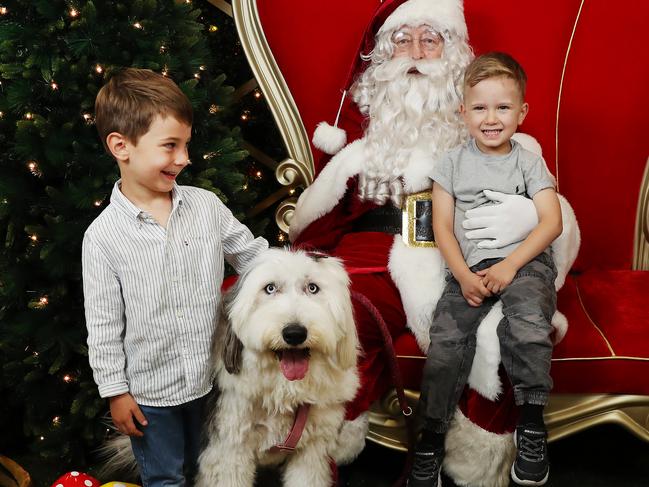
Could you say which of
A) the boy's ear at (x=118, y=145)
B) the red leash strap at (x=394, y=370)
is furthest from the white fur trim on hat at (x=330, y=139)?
the boy's ear at (x=118, y=145)

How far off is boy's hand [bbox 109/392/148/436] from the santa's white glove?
1121 mm

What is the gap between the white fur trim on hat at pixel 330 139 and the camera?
2713 millimetres

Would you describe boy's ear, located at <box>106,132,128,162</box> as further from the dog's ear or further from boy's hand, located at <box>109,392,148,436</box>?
boy's hand, located at <box>109,392,148,436</box>

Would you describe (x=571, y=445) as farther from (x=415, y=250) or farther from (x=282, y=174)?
(x=282, y=174)

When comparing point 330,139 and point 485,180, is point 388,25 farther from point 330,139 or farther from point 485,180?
point 485,180

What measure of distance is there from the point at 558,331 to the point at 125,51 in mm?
1613

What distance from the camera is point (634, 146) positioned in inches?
112

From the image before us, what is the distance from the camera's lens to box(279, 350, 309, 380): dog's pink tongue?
1610 millimetres

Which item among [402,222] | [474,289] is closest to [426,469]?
[474,289]

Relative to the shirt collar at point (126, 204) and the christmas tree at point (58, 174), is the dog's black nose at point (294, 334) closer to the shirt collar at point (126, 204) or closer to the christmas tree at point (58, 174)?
the shirt collar at point (126, 204)

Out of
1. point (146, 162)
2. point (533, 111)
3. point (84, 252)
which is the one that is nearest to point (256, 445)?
point (84, 252)

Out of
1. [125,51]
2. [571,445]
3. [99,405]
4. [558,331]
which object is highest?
[125,51]

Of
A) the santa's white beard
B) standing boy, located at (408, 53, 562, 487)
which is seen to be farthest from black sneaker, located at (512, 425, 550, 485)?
the santa's white beard

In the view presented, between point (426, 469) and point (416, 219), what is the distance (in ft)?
2.81
